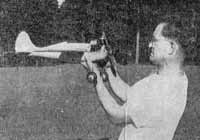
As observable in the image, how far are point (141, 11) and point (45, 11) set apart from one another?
688mm

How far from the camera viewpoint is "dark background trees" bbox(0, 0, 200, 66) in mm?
2912

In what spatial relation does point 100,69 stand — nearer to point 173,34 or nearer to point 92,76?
point 92,76

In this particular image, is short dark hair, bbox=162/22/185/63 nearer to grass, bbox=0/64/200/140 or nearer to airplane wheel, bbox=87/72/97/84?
airplane wheel, bbox=87/72/97/84

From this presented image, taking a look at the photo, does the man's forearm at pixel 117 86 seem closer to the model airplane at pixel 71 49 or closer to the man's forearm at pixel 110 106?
the model airplane at pixel 71 49

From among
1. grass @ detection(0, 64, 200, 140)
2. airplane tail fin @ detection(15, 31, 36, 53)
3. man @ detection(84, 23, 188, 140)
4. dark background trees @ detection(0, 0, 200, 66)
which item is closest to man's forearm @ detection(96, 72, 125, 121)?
man @ detection(84, 23, 188, 140)

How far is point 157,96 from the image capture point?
1.65m

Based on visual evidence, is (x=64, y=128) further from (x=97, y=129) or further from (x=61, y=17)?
(x=61, y=17)

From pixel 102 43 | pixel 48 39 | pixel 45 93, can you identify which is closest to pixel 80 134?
pixel 45 93

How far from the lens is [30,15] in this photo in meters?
2.99

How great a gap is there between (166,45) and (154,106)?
244 millimetres

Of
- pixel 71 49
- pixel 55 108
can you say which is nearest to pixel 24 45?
pixel 71 49

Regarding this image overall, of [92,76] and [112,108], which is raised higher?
[92,76]

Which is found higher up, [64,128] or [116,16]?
[116,16]

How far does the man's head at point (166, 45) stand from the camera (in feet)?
5.51
